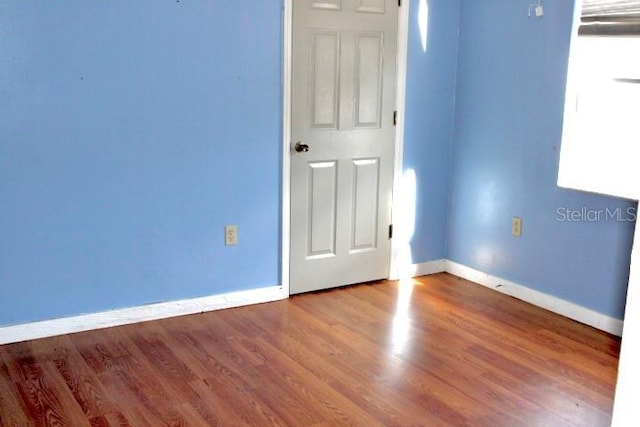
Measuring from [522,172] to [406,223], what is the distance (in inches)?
31.6

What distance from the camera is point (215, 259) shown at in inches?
147

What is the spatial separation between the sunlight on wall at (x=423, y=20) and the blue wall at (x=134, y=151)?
99cm

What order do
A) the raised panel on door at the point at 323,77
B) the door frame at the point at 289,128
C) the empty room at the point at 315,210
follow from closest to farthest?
the empty room at the point at 315,210 → the door frame at the point at 289,128 → the raised panel on door at the point at 323,77

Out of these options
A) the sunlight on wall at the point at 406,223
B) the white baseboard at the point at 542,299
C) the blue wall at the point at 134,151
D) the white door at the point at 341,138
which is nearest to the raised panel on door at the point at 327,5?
the white door at the point at 341,138

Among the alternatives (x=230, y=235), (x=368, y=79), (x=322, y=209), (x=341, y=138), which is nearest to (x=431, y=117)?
(x=368, y=79)

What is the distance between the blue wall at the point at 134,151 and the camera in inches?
123

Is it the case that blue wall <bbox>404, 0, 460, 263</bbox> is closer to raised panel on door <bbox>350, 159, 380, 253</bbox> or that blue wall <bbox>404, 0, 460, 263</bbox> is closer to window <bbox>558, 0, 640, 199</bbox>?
raised panel on door <bbox>350, 159, 380, 253</bbox>

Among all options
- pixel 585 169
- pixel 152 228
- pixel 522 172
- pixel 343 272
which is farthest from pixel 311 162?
pixel 585 169

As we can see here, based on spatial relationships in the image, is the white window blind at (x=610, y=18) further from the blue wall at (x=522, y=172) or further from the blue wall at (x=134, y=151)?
the blue wall at (x=134, y=151)

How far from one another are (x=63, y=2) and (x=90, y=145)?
0.66 meters

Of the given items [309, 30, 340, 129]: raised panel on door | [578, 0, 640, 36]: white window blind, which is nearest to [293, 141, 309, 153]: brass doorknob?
[309, 30, 340, 129]: raised panel on door

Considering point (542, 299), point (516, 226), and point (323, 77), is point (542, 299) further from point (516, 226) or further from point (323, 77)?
point (323, 77)

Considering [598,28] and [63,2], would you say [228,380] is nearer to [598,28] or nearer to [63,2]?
[63,2]

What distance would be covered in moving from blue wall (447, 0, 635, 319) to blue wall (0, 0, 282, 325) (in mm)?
1310
